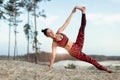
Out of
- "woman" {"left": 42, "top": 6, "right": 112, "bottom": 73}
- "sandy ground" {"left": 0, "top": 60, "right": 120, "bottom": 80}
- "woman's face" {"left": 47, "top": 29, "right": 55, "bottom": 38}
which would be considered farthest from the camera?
"sandy ground" {"left": 0, "top": 60, "right": 120, "bottom": 80}

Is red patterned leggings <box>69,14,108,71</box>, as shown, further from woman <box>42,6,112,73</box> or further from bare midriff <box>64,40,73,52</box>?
bare midriff <box>64,40,73,52</box>

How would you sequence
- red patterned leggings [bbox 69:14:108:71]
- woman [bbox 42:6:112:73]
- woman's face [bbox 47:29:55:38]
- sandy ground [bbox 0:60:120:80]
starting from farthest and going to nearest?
sandy ground [bbox 0:60:120:80] → red patterned leggings [bbox 69:14:108:71] → woman [bbox 42:6:112:73] → woman's face [bbox 47:29:55:38]

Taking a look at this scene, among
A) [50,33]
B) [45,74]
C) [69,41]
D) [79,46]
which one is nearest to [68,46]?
[69,41]

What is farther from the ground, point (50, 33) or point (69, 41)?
point (50, 33)

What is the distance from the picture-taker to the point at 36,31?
4522 centimetres

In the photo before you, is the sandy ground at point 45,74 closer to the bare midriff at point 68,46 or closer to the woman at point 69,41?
the woman at point 69,41

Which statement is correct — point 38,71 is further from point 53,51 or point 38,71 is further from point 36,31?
point 36,31

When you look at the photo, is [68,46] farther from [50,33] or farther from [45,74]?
[45,74]

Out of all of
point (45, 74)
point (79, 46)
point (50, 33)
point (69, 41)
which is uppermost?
point (50, 33)

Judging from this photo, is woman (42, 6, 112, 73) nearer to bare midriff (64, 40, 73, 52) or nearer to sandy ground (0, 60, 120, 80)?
bare midriff (64, 40, 73, 52)

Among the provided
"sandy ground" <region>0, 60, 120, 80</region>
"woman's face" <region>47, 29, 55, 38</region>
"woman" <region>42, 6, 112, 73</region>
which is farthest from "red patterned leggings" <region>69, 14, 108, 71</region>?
"sandy ground" <region>0, 60, 120, 80</region>

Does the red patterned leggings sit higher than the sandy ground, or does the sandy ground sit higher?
the red patterned leggings

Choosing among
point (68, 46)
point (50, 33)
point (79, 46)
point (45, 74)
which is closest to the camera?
point (50, 33)

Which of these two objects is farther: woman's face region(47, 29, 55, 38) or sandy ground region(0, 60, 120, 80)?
sandy ground region(0, 60, 120, 80)
